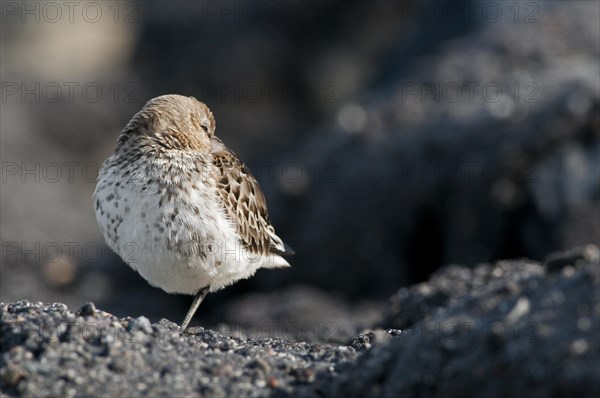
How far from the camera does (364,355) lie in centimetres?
640

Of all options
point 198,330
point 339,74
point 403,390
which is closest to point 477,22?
point 339,74

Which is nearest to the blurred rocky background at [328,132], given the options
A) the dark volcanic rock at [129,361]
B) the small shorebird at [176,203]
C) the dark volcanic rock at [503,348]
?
the small shorebird at [176,203]

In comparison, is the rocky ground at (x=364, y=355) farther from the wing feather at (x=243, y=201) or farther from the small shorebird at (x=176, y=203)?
the wing feather at (x=243, y=201)

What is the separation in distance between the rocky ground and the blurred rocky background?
3.74 m

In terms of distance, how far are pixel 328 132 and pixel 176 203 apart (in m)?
9.36

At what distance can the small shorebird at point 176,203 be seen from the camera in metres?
8.11

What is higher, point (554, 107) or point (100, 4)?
point (100, 4)

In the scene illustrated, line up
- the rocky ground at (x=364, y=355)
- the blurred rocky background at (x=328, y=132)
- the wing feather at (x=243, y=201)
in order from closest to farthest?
the rocky ground at (x=364, y=355)
the wing feather at (x=243, y=201)
the blurred rocky background at (x=328, y=132)

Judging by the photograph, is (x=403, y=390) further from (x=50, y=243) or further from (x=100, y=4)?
(x=100, y=4)

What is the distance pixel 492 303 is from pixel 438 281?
14.2 ft

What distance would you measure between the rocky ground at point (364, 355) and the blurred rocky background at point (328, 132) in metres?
3.74

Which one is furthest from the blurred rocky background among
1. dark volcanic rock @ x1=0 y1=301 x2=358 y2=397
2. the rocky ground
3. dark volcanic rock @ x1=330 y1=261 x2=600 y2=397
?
dark volcanic rock @ x1=330 y1=261 x2=600 y2=397

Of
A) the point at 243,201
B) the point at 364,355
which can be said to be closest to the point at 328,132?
the point at 243,201

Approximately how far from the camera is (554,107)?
14.5m
